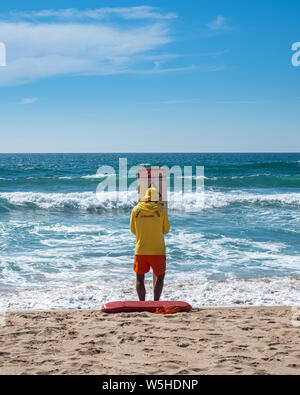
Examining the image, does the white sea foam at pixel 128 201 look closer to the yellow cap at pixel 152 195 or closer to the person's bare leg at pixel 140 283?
the person's bare leg at pixel 140 283

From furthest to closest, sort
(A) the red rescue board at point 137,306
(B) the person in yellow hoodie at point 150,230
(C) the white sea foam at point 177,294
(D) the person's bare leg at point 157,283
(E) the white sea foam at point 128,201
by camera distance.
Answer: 1. (E) the white sea foam at point 128,201
2. (C) the white sea foam at point 177,294
3. (D) the person's bare leg at point 157,283
4. (B) the person in yellow hoodie at point 150,230
5. (A) the red rescue board at point 137,306

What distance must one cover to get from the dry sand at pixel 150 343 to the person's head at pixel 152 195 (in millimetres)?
1492

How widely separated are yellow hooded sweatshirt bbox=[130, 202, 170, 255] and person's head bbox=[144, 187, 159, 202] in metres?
0.05

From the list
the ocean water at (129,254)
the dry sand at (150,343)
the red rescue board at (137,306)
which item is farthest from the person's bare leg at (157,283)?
the ocean water at (129,254)

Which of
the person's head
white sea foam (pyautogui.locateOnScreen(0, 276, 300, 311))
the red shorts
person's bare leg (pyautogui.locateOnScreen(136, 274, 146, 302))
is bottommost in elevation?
white sea foam (pyautogui.locateOnScreen(0, 276, 300, 311))

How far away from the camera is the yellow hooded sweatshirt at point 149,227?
198 inches

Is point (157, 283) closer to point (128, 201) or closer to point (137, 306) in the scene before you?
point (137, 306)

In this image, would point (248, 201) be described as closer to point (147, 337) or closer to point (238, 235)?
point (238, 235)

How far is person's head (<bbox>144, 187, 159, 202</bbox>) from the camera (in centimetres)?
503

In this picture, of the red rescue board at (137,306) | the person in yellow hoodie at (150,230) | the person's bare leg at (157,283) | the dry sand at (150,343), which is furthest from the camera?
the person's bare leg at (157,283)

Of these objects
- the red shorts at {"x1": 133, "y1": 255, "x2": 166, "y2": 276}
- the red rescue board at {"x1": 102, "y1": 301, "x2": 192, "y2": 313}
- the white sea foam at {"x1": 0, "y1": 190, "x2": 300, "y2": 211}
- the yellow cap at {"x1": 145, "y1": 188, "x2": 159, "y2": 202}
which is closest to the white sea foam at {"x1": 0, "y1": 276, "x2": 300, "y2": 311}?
the red rescue board at {"x1": 102, "y1": 301, "x2": 192, "y2": 313}

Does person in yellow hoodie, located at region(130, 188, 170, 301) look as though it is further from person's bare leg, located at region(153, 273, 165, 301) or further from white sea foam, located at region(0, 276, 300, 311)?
white sea foam, located at region(0, 276, 300, 311)

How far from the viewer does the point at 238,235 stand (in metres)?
10.8

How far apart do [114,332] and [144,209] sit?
1.62 metres
